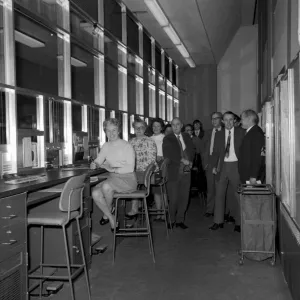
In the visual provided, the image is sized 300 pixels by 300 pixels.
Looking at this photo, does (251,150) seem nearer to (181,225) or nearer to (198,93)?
(181,225)

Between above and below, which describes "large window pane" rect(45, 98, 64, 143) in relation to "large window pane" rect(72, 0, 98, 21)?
below

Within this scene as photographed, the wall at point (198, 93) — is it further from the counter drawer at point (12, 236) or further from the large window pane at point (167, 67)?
the counter drawer at point (12, 236)

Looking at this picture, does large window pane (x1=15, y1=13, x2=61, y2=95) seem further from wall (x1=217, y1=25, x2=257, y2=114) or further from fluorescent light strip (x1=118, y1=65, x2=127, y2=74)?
fluorescent light strip (x1=118, y1=65, x2=127, y2=74)

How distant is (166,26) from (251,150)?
12.9 feet

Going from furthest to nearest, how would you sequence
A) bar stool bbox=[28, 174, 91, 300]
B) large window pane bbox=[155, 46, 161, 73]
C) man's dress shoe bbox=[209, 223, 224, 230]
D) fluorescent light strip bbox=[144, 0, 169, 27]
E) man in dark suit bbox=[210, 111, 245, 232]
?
large window pane bbox=[155, 46, 161, 73], fluorescent light strip bbox=[144, 0, 169, 27], man's dress shoe bbox=[209, 223, 224, 230], man in dark suit bbox=[210, 111, 245, 232], bar stool bbox=[28, 174, 91, 300]

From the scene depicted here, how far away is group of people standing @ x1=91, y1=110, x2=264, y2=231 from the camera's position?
4461 mm

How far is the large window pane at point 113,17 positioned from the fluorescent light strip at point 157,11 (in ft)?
2.37

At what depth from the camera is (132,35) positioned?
8289mm

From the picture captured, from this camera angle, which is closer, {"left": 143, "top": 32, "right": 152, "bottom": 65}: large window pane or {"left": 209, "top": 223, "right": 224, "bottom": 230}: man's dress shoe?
{"left": 209, "top": 223, "right": 224, "bottom": 230}: man's dress shoe

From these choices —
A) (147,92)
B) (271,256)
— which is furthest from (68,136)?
(147,92)

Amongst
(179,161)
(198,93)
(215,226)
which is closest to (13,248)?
(179,161)

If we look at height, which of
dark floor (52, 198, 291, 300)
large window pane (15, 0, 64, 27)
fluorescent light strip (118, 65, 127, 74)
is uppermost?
large window pane (15, 0, 64, 27)

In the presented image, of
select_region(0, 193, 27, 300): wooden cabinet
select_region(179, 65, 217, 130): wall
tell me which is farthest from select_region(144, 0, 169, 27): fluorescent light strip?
select_region(179, 65, 217, 130): wall

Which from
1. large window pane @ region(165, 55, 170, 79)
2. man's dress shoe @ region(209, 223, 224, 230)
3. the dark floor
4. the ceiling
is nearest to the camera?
the dark floor
